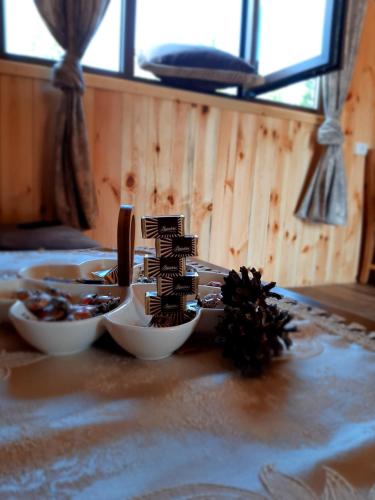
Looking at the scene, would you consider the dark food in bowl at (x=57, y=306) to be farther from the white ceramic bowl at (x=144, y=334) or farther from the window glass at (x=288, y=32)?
the window glass at (x=288, y=32)

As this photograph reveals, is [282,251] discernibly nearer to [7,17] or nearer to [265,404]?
[7,17]

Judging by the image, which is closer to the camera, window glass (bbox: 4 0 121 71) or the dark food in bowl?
the dark food in bowl

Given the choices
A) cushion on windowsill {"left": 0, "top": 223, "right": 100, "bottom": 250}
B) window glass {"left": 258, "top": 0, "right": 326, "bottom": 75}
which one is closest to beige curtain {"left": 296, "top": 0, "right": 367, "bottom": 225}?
window glass {"left": 258, "top": 0, "right": 326, "bottom": 75}

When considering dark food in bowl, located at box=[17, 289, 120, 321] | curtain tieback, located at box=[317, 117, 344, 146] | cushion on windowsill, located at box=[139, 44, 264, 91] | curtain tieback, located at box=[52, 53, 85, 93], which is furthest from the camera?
curtain tieback, located at box=[317, 117, 344, 146]

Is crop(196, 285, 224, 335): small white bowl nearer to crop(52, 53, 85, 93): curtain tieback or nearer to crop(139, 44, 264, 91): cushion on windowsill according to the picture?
crop(52, 53, 85, 93): curtain tieback

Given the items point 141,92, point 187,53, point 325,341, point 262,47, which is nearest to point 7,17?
point 141,92

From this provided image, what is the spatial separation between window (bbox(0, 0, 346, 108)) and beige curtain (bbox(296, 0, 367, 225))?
0.29 m

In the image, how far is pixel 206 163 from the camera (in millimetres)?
2174

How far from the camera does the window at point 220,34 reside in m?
1.74

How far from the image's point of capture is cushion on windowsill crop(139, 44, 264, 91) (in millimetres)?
1854

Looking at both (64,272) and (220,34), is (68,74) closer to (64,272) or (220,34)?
(220,34)

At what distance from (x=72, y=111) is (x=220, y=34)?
3.66ft

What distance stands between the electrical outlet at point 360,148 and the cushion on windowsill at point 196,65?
3.54 ft

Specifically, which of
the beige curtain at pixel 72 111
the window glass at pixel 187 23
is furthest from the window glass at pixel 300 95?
the beige curtain at pixel 72 111
